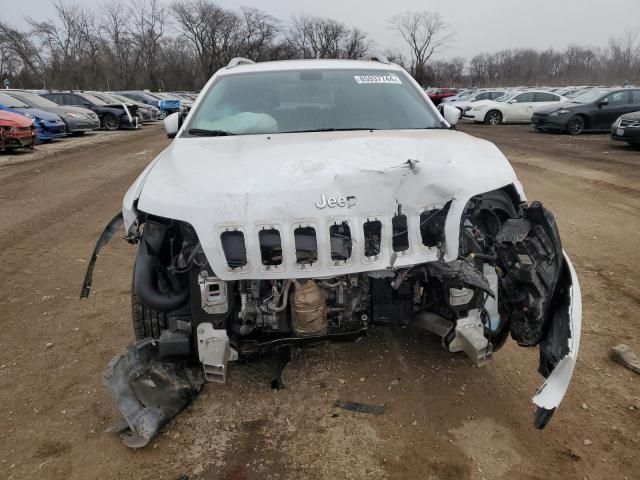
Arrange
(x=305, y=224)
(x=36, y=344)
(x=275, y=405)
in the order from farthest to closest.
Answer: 1. (x=36, y=344)
2. (x=275, y=405)
3. (x=305, y=224)

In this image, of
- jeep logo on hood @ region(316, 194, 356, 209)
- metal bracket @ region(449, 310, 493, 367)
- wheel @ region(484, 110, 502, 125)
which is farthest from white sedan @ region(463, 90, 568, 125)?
jeep logo on hood @ region(316, 194, 356, 209)

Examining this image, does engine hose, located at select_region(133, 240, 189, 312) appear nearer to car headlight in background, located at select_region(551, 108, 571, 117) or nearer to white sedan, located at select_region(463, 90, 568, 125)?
car headlight in background, located at select_region(551, 108, 571, 117)

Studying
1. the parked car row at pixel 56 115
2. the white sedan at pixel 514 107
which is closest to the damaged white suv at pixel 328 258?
the parked car row at pixel 56 115

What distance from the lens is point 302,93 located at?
137 inches

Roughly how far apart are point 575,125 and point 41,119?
16685 millimetres

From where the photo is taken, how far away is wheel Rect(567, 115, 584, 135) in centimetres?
1584

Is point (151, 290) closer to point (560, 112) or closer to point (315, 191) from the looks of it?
point (315, 191)

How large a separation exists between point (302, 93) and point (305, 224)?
1720 millimetres

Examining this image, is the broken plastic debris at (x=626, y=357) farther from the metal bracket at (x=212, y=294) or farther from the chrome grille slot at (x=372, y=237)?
the metal bracket at (x=212, y=294)

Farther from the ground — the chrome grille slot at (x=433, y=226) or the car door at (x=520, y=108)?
the chrome grille slot at (x=433, y=226)

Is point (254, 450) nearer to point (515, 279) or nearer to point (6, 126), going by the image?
point (515, 279)

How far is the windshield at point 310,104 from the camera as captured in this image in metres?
3.26

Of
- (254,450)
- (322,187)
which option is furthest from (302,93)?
(254,450)

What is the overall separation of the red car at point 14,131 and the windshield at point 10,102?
9.03ft
